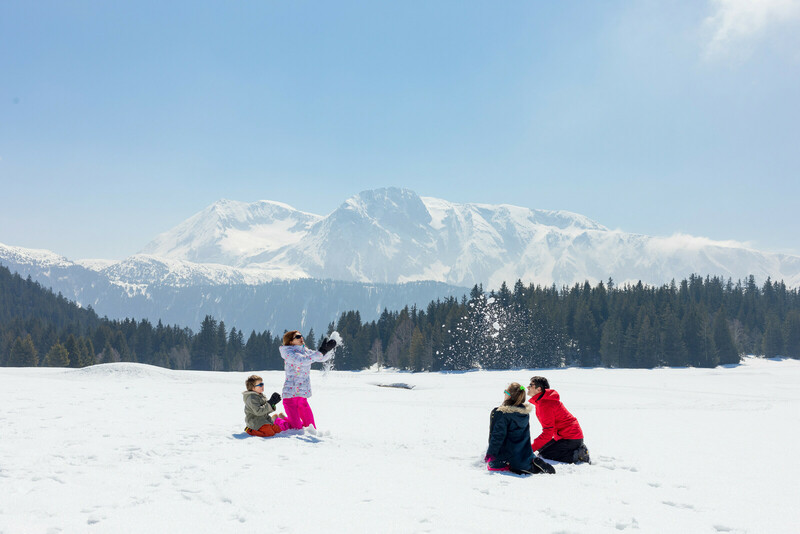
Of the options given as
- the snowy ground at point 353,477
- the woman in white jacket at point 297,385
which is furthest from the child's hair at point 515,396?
the woman in white jacket at point 297,385

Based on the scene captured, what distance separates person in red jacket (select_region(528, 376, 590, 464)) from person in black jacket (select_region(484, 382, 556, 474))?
1102 millimetres

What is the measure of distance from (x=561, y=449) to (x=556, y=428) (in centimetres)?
44

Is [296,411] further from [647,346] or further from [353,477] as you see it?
[647,346]

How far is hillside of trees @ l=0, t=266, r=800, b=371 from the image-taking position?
8344cm

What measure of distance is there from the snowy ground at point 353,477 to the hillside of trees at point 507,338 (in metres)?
69.0

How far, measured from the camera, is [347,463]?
9234 mm

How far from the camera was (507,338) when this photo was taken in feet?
275

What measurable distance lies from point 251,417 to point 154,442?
2.29 m

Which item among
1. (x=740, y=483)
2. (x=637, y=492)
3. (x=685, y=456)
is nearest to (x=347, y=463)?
(x=637, y=492)

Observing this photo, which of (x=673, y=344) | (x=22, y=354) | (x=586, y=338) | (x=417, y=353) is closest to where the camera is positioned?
(x=673, y=344)

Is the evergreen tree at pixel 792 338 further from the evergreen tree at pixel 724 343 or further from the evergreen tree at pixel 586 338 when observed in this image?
the evergreen tree at pixel 586 338

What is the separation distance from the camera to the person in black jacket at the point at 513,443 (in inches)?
354

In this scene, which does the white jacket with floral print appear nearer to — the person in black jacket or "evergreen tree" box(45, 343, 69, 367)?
the person in black jacket

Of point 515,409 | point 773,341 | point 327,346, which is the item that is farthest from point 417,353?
point 515,409
